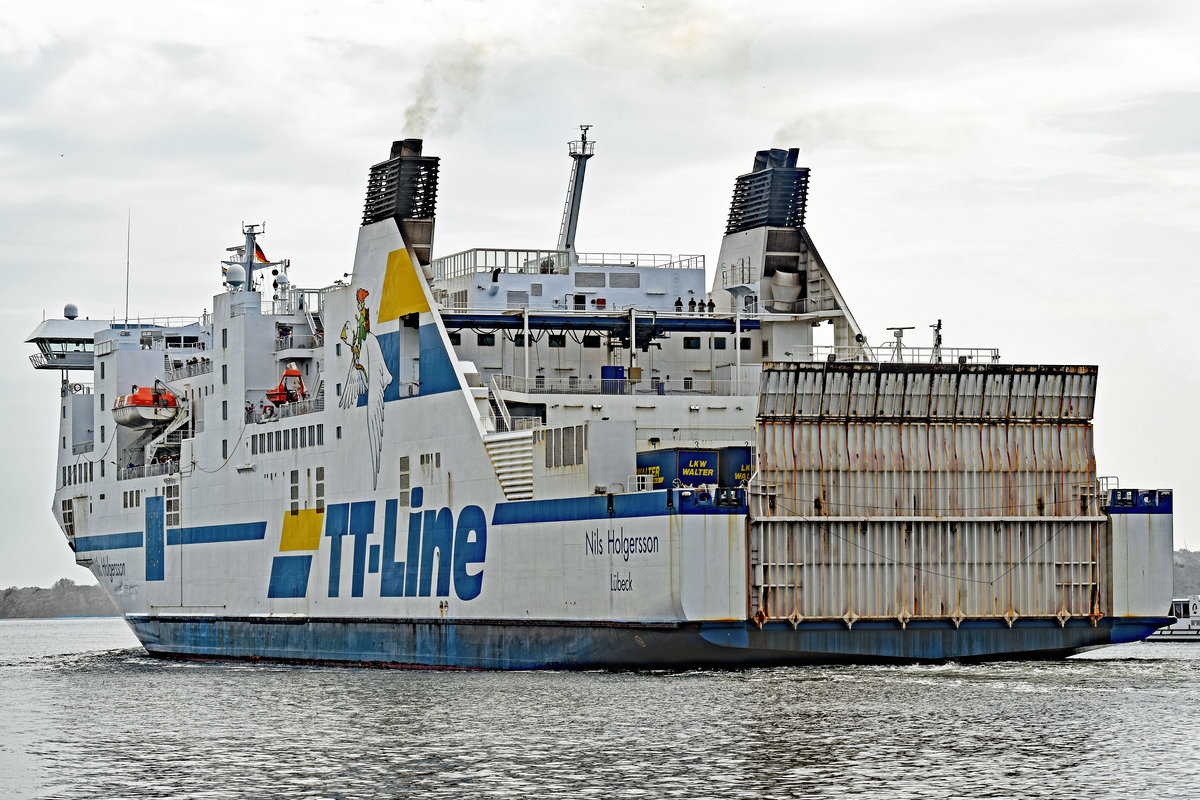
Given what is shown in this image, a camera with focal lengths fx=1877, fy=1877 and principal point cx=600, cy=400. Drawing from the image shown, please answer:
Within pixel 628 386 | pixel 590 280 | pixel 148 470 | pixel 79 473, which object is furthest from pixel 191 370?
pixel 628 386

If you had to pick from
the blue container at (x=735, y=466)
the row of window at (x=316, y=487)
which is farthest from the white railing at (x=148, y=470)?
the blue container at (x=735, y=466)

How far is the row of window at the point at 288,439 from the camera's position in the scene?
49906mm

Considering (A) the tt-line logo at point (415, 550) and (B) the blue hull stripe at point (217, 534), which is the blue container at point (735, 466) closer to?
(A) the tt-line logo at point (415, 550)

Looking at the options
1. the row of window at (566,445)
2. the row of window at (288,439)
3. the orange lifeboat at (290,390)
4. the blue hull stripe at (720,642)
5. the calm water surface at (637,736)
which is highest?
the orange lifeboat at (290,390)

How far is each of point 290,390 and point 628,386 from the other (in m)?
12.4

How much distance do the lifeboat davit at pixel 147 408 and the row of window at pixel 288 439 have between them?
598 cm

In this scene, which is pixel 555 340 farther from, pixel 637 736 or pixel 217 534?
pixel 637 736

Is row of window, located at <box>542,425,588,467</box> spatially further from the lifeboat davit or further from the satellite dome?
the lifeboat davit

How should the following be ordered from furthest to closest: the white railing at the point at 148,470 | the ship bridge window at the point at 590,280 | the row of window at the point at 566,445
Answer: the white railing at the point at 148,470, the ship bridge window at the point at 590,280, the row of window at the point at 566,445

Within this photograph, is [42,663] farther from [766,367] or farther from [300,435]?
[766,367]

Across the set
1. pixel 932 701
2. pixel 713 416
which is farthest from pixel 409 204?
pixel 932 701

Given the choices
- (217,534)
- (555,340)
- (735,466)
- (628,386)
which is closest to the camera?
(735,466)

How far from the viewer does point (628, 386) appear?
1741 inches

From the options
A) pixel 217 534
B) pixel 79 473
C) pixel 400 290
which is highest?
pixel 400 290
